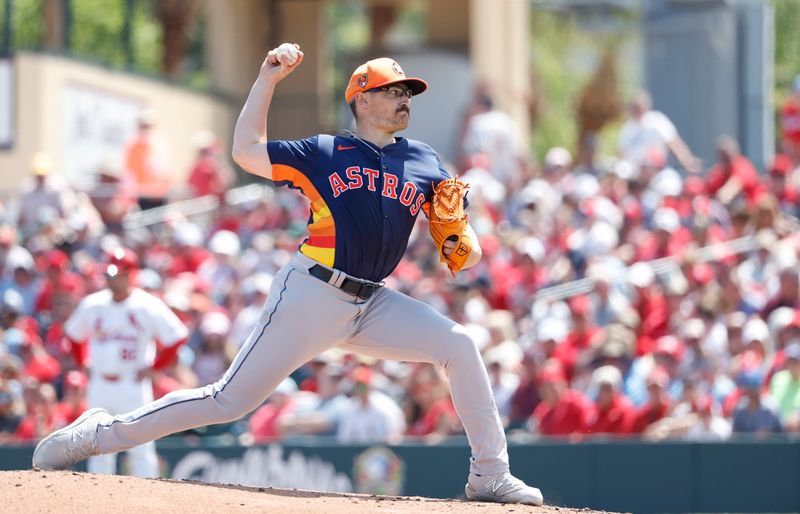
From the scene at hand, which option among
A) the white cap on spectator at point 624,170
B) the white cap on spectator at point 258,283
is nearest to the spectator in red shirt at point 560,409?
the white cap on spectator at point 258,283

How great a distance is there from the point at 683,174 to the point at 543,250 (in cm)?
297

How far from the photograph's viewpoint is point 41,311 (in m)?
14.4

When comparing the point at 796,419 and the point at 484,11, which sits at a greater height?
the point at 484,11

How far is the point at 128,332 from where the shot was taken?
32.3 feet

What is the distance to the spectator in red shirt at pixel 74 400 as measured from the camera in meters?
11.8

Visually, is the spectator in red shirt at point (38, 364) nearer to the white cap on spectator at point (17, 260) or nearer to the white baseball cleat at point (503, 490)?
the white cap on spectator at point (17, 260)

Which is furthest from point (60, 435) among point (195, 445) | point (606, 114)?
point (606, 114)

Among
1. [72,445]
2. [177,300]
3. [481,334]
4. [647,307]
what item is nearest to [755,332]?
[647,307]

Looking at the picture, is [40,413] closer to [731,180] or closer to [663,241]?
[663,241]

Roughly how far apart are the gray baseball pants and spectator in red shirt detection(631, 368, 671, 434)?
5003 mm

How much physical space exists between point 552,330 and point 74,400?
13.4ft

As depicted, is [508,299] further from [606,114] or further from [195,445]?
[606,114]

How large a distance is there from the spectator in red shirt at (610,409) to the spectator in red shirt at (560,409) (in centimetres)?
7

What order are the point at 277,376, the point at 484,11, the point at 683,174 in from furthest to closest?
1. the point at 484,11
2. the point at 683,174
3. the point at 277,376
